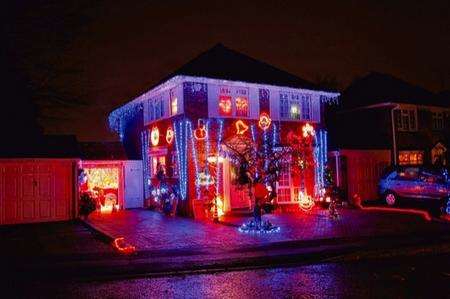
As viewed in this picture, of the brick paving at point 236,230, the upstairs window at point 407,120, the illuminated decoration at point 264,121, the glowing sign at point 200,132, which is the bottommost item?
the brick paving at point 236,230

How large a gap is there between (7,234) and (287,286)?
11048 millimetres

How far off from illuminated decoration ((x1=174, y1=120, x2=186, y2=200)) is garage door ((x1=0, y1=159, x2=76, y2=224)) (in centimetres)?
443

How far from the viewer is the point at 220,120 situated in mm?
19359

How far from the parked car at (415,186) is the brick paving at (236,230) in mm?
2072

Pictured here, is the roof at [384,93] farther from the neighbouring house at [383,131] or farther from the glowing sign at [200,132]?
the glowing sign at [200,132]

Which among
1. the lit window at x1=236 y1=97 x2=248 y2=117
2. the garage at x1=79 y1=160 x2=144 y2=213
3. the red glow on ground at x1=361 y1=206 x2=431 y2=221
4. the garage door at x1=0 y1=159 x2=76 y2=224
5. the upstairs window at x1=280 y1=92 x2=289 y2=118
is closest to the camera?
the red glow on ground at x1=361 y1=206 x2=431 y2=221

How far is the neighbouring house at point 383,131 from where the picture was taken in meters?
23.4

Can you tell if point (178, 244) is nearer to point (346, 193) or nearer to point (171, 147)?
point (171, 147)

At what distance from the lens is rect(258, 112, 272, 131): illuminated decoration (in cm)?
2025

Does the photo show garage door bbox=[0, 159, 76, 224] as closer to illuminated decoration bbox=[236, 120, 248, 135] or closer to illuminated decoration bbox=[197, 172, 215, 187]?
illuminated decoration bbox=[197, 172, 215, 187]

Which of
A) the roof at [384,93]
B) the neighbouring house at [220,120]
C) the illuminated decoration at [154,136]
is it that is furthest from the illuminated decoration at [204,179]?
the roof at [384,93]

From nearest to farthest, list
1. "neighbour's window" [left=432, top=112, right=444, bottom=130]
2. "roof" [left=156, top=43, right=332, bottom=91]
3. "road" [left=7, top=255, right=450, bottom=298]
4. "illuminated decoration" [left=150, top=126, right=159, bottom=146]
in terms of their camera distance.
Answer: "road" [left=7, top=255, right=450, bottom=298] < "roof" [left=156, top=43, right=332, bottom=91] < "illuminated decoration" [left=150, top=126, right=159, bottom=146] < "neighbour's window" [left=432, top=112, right=444, bottom=130]

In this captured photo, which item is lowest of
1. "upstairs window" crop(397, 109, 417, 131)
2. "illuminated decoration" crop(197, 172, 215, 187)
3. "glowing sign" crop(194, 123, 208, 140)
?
"illuminated decoration" crop(197, 172, 215, 187)

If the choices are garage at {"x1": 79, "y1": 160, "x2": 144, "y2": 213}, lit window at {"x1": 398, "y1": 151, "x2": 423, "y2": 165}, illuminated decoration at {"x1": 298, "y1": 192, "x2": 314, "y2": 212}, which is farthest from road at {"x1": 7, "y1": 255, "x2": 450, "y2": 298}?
lit window at {"x1": 398, "y1": 151, "x2": 423, "y2": 165}
